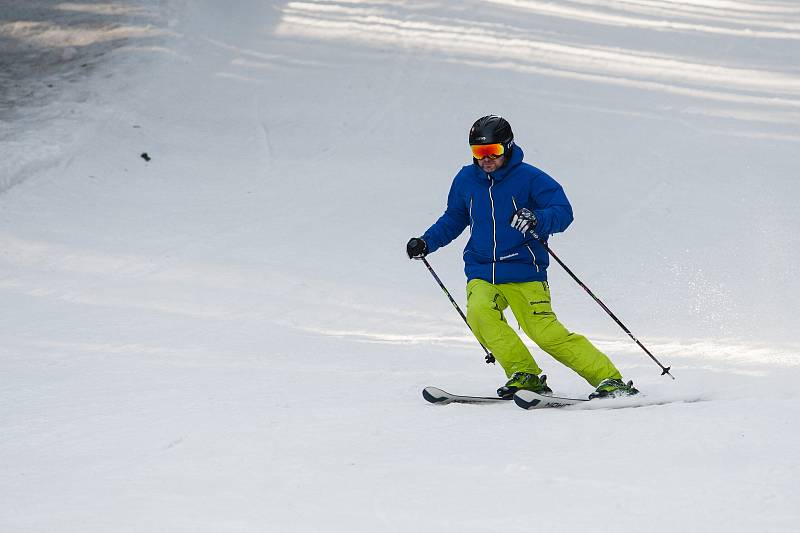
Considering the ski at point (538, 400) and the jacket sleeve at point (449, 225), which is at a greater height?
the jacket sleeve at point (449, 225)

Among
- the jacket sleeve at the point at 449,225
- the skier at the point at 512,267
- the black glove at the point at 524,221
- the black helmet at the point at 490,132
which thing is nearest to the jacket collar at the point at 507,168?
the skier at the point at 512,267

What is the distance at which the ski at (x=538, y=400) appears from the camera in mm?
4992

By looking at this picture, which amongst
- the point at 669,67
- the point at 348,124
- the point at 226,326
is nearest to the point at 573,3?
the point at 669,67

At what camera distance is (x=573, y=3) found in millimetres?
19016

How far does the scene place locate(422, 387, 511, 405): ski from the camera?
5250 mm

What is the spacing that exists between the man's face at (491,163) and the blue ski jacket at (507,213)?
0.10 ft

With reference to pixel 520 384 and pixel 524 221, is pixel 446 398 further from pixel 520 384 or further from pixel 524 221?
pixel 524 221

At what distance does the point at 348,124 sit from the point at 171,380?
296 inches

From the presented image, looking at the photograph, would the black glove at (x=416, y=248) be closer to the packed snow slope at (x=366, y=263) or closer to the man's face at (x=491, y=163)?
the man's face at (x=491, y=163)

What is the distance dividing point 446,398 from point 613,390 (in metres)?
0.79

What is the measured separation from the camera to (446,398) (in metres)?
5.27

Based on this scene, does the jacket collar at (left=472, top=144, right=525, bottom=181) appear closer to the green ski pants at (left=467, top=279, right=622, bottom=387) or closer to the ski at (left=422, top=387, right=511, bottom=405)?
the green ski pants at (left=467, top=279, right=622, bottom=387)

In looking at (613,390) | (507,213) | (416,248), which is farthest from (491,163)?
(613,390)

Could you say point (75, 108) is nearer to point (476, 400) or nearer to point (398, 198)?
point (398, 198)
